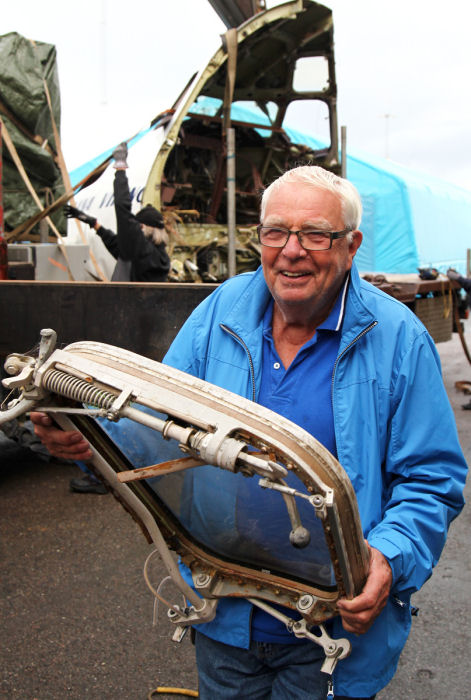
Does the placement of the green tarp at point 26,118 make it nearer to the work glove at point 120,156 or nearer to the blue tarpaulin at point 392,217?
the work glove at point 120,156

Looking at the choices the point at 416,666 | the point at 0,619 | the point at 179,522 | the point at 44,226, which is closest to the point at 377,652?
the point at 179,522

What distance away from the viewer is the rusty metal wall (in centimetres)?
350

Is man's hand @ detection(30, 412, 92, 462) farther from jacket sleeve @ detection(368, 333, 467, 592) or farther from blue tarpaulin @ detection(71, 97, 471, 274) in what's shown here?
blue tarpaulin @ detection(71, 97, 471, 274)

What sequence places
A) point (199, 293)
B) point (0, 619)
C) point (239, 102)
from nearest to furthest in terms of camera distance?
point (0, 619)
point (199, 293)
point (239, 102)

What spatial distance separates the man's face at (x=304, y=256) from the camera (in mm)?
1529

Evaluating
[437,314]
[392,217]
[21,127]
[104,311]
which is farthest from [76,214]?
[392,217]

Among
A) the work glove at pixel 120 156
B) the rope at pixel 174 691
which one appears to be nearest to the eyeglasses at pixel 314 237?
the rope at pixel 174 691

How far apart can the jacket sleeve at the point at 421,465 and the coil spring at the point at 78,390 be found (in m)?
0.67

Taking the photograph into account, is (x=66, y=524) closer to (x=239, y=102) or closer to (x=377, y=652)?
(x=377, y=652)

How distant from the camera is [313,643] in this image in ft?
4.90

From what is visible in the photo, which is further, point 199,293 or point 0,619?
point 199,293

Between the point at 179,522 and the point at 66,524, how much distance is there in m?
2.58

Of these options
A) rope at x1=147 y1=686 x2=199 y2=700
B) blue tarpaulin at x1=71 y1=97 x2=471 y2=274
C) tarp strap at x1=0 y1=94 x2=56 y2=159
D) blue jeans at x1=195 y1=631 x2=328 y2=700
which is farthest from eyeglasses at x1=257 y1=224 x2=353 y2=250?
blue tarpaulin at x1=71 y1=97 x2=471 y2=274

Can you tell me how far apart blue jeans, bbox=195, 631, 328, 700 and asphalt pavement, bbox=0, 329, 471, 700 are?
1065 millimetres
